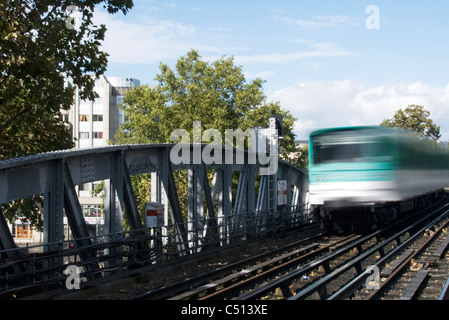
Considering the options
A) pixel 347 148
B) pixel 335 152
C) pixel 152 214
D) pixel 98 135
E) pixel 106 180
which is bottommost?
pixel 152 214

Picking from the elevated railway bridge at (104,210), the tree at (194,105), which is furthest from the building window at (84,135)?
the elevated railway bridge at (104,210)

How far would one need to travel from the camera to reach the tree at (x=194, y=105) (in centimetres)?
4516

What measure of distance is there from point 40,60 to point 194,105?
32502mm

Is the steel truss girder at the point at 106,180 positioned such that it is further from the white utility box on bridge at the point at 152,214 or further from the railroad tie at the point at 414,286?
the railroad tie at the point at 414,286

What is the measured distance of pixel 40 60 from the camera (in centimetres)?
1480

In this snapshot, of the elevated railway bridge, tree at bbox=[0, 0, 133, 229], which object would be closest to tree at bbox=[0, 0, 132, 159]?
tree at bbox=[0, 0, 133, 229]

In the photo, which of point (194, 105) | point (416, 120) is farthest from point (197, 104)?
point (416, 120)

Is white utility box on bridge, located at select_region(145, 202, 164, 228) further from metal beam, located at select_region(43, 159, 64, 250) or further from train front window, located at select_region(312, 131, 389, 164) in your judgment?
train front window, located at select_region(312, 131, 389, 164)

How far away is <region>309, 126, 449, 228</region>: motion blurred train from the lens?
1764 cm

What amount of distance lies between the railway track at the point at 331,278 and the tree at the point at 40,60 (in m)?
7.24

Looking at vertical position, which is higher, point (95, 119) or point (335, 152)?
point (95, 119)

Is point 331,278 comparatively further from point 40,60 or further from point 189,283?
point 40,60

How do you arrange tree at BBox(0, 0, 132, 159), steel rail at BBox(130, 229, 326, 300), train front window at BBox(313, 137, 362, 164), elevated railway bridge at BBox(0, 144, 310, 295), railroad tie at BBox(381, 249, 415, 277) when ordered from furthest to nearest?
train front window at BBox(313, 137, 362, 164), tree at BBox(0, 0, 132, 159), railroad tie at BBox(381, 249, 415, 277), elevated railway bridge at BBox(0, 144, 310, 295), steel rail at BBox(130, 229, 326, 300)

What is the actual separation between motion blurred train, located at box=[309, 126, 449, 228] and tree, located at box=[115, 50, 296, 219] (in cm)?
2342
